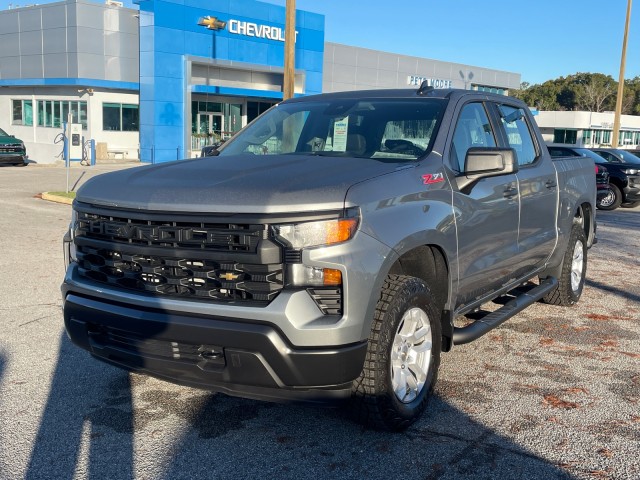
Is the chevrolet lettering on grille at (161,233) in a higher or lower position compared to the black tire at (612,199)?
higher

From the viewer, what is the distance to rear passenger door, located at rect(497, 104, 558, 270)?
569 centimetres

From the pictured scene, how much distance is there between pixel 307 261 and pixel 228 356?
0.62 metres

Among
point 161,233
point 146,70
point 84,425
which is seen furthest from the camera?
point 146,70

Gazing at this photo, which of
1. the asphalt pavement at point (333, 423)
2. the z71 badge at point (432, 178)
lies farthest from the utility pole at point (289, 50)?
the z71 badge at point (432, 178)

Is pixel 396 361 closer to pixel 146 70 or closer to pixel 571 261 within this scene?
pixel 571 261

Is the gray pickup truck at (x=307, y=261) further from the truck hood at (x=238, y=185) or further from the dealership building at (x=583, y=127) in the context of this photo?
the dealership building at (x=583, y=127)

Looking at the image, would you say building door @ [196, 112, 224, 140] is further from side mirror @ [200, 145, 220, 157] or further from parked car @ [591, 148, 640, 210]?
side mirror @ [200, 145, 220, 157]

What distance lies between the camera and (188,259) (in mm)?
3643

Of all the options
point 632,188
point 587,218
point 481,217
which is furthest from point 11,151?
point 481,217

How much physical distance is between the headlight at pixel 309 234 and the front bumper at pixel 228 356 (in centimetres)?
44

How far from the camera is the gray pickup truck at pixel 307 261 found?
348 centimetres

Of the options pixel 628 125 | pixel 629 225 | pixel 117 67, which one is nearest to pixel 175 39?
pixel 117 67

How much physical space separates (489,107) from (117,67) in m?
32.4

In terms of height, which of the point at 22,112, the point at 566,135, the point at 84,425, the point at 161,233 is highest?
the point at 566,135
